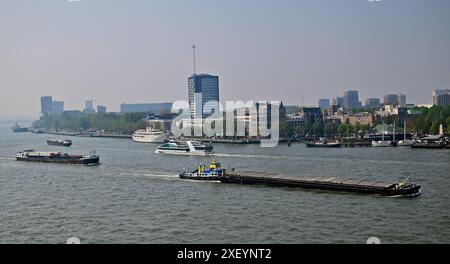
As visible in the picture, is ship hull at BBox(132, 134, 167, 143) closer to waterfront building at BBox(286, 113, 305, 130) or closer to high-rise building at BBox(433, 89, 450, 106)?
waterfront building at BBox(286, 113, 305, 130)

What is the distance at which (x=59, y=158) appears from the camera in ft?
36.1

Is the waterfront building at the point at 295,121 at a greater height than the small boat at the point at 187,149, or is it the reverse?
the waterfront building at the point at 295,121

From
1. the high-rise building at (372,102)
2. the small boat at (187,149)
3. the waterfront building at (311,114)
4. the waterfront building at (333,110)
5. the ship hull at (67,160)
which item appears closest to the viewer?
the ship hull at (67,160)

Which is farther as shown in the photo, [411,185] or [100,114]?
[100,114]

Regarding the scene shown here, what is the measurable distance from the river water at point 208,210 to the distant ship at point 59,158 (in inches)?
62.4

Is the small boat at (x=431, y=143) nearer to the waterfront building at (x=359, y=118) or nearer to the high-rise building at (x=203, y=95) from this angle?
the waterfront building at (x=359, y=118)

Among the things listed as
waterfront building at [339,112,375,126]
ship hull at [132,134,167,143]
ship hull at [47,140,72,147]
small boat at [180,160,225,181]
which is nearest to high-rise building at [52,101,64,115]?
small boat at [180,160,225,181]

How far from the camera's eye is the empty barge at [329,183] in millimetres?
5953

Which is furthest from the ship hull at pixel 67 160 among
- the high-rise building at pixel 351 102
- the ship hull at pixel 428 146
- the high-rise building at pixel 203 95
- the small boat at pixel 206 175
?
the high-rise building at pixel 351 102

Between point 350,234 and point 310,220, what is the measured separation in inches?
25.5

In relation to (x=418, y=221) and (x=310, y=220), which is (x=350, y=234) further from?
(x=418, y=221)

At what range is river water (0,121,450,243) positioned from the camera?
3803 mm
